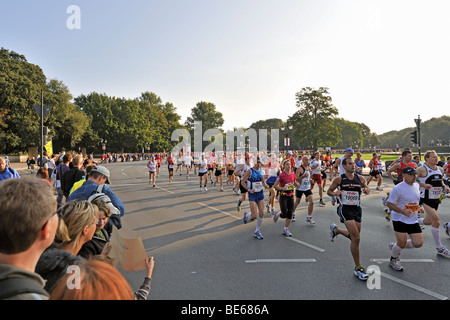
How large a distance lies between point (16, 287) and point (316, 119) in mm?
59383

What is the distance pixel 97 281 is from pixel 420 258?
6.11 meters

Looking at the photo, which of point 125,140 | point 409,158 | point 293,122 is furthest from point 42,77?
point 409,158

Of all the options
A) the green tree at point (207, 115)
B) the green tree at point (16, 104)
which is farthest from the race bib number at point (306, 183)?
the green tree at point (207, 115)

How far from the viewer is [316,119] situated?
56.5 m

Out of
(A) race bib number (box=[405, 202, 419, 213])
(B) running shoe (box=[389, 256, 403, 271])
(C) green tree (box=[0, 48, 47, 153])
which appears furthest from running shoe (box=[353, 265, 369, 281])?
(C) green tree (box=[0, 48, 47, 153])

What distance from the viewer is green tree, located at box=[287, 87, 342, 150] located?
55.3 metres

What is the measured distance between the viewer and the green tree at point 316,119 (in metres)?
55.3

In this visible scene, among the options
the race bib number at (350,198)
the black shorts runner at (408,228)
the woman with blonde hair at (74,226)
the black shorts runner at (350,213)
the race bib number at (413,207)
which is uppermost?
the woman with blonde hair at (74,226)

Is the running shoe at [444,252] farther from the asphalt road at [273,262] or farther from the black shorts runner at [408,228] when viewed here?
the black shorts runner at [408,228]

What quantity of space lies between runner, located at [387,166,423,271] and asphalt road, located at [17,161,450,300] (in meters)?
0.41

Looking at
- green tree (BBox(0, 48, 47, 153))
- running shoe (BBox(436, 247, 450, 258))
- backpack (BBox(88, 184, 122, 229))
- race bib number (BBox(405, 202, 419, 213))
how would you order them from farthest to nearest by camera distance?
green tree (BBox(0, 48, 47, 153)) < running shoe (BBox(436, 247, 450, 258)) < race bib number (BBox(405, 202, 419, 213)) < backpack (BBox(88, 184, 122, 229))

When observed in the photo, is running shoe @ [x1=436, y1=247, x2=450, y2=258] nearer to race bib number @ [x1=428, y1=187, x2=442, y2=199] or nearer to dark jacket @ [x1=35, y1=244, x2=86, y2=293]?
race bib number @ [x1=428, y1=187, x2=442, y2=199]

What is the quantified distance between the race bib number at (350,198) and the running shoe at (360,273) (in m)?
1.10

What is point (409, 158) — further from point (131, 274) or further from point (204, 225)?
point (131, 274)
